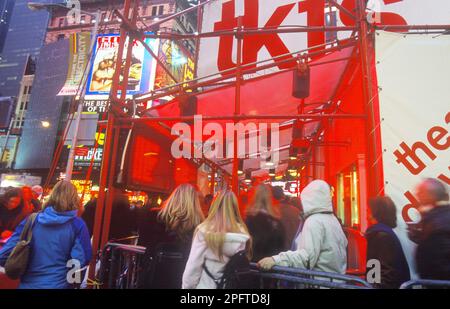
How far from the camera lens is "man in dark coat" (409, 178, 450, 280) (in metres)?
2.78

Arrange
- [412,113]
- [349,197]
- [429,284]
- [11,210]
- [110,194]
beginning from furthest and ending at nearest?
[349,197], [11,210], [110,194], [412,113], [429,284]

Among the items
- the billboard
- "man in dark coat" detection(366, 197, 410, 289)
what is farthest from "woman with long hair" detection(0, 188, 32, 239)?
the billboard

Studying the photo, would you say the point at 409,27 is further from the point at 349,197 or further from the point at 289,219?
the point at 349,197

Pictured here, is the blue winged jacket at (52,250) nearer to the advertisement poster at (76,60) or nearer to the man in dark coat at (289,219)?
the man in dark coat at (289,219)

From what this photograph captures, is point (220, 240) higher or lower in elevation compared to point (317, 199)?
lower

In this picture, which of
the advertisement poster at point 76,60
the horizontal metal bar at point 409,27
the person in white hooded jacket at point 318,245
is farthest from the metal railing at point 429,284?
the advertisement poster at point 76,60

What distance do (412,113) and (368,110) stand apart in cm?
53

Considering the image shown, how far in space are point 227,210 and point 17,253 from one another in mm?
2288

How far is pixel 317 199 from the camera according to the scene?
3254 millimetres

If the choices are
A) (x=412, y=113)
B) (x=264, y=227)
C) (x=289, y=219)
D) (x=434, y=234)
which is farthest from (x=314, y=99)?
(x=434, y=234)

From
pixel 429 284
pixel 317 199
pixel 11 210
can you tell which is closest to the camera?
pixel 429 284

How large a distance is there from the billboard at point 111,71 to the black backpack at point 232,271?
28359mm

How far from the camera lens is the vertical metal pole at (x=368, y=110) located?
154 inches

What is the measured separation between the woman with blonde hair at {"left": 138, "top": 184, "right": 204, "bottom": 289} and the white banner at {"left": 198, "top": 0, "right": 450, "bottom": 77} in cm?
440
